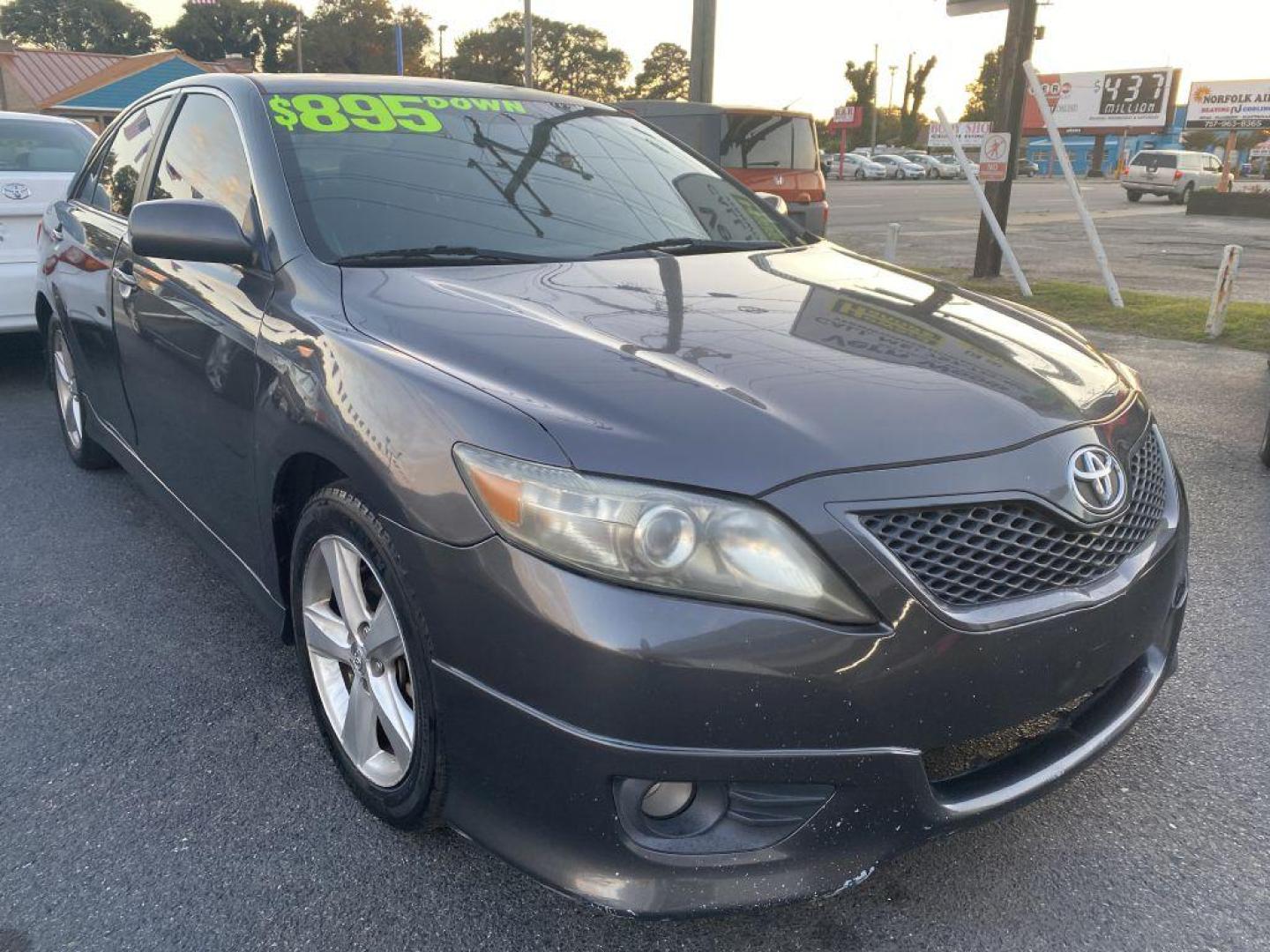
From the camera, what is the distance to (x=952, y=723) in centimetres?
168

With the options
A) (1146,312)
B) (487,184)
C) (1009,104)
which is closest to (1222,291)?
(1146,312)

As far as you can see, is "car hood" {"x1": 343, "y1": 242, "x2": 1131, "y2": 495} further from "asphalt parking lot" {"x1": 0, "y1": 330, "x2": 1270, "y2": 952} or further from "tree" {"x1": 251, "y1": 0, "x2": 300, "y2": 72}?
"tree" {"x1": 251, "y1": 0, "x2": 300, "y2": 72}

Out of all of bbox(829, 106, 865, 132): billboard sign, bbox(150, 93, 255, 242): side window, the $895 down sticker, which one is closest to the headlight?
bbox(150, 93, 255, 242): side window

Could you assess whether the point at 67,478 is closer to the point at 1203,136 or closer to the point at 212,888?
the point at 212,888

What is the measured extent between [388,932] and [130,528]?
8.92ft

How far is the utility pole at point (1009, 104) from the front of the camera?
435 inches

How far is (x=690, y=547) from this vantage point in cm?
161

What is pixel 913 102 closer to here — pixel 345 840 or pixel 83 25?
pixel 83 25

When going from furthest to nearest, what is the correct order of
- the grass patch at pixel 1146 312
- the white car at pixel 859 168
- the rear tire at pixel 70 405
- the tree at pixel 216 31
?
the tree at pixel 216 31 → the white car at pixel 859 168 → the grass patch at pixel 1146 312 → the rear tire at pixel 70 405

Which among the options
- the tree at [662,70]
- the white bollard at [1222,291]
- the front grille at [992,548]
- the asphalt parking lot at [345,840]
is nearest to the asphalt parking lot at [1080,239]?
the white bollard at [1222,291]

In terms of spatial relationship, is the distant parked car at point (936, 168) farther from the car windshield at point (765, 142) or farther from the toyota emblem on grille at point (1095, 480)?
the toyota emblem on grille at point (1095, 480)

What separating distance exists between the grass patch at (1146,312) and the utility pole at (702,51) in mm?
3958

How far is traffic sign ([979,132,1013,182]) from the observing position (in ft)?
36.2

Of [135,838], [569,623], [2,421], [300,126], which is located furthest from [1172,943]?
[2,421]
